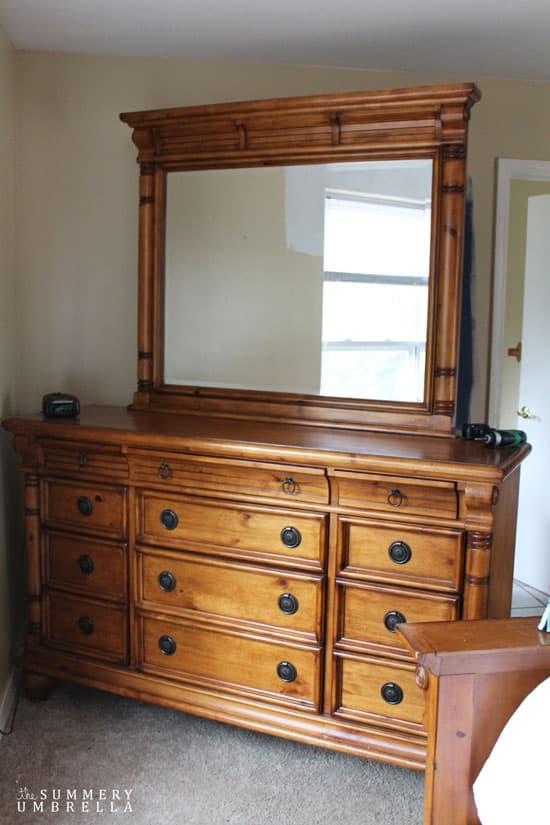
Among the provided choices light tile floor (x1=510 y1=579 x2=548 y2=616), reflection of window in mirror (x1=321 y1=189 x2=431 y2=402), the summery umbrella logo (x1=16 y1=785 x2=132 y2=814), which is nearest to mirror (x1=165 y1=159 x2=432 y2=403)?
reflection of window in mirror (x1=321 y1=189 x2=431 y2=402)

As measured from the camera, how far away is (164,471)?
7.77ft

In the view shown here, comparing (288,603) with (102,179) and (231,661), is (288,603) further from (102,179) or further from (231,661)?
(102,179)

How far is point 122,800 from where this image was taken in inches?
85.2

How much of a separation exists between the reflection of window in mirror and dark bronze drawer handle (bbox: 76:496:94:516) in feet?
2.74

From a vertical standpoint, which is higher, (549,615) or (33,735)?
(549,615)

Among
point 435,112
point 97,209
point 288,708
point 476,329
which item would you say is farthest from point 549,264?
point 288,708

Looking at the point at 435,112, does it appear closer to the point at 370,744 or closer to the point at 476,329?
the point at 476,329

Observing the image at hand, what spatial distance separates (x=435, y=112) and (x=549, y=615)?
151cm

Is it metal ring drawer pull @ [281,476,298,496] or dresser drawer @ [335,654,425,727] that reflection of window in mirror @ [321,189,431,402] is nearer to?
metal ring drawer pull @ [281,476,298,496]

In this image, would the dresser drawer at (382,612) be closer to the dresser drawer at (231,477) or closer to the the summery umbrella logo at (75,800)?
the dresser drawer at (231,477)

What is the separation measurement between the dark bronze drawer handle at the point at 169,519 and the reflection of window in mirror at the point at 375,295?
63 centimetres

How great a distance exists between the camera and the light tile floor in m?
3.49

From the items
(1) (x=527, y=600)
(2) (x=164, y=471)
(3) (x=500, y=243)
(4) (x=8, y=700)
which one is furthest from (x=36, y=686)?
(3) (x=500, y=243)

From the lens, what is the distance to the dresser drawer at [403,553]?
6.75ft
